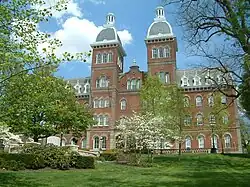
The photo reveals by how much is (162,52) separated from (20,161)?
39692 mm

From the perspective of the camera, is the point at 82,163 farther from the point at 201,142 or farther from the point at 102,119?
the point at 201,142

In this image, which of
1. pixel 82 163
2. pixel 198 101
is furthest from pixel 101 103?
pixel 82 163

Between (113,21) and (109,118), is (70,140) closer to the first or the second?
(109,118)

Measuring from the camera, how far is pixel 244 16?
30.5 ft

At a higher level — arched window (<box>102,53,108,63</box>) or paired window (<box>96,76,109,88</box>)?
arched window (<box>102,53,108,63</box>)

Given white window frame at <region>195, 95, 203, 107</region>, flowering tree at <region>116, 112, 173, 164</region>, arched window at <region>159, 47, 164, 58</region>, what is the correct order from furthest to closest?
arched window at <region>159, 47, 164, 58</region>, white window frame at <region>195, 95, 203, 107</region>, flowering tree at <region>116, 112, 173, 164</region>

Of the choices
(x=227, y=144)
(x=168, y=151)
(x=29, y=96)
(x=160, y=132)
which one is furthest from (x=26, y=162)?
(x=227, y=144)

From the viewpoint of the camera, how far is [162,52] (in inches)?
2079

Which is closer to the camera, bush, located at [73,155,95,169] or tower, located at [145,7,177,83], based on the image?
bush, located at [73,155,95,169]

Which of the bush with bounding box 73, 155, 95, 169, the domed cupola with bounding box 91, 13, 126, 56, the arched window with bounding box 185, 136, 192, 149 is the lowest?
the bush with bounding box 73, 155, 95, 169

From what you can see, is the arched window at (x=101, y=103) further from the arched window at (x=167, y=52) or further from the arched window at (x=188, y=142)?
the arched window at (x=188, y=142)

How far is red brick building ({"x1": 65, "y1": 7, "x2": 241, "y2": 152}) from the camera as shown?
49.1m

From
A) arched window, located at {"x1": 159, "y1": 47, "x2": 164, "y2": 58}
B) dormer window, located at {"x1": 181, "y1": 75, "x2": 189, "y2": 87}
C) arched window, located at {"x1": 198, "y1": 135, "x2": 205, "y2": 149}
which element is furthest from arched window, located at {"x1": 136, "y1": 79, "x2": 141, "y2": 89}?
arched window, located at {"x1": 198, "y1": 135, "x2": 205, "y2": 149}

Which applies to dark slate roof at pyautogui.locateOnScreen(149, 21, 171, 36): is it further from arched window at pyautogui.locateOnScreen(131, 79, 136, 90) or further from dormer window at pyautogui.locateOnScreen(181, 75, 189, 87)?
arched window at pyautogui.locateOnScreen(131, 79, 136, 90)
